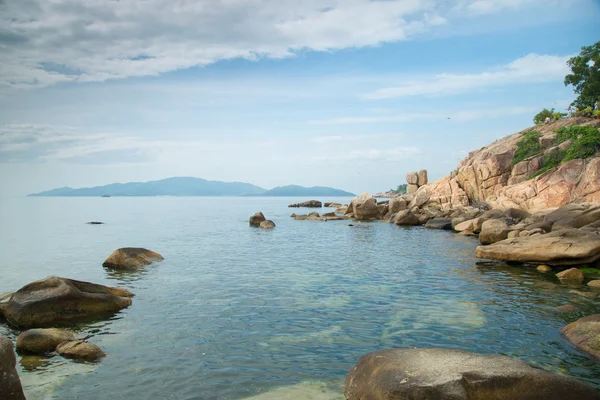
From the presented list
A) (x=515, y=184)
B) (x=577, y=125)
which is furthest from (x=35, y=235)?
(x=577, y=125)

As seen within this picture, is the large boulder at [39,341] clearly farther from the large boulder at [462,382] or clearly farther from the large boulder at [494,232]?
the large boulder at [494,232]

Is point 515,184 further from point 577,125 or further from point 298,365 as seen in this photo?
point 298,365

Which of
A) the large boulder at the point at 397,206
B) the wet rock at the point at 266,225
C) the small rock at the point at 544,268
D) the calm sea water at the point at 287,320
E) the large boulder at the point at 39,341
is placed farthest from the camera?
the large boulder at the point at 397,206

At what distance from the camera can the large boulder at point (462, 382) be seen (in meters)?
7.50

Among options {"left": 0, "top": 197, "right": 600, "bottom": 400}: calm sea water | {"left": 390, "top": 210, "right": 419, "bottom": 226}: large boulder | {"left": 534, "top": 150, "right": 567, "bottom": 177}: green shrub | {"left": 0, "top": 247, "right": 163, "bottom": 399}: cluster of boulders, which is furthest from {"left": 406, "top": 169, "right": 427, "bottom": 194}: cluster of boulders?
{"left": 0, "top": 247, "right": 163, "bottom": 399}: cluster of boulders

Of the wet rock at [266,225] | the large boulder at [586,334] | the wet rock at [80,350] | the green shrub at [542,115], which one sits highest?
the green shrub at [542,115]

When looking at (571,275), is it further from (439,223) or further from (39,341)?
(439,223)

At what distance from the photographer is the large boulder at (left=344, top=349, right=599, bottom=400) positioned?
7.50 metres

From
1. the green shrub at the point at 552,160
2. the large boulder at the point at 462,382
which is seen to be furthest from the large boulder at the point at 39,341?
the green shrub at the point at 552,160

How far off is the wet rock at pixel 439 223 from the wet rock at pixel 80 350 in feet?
136

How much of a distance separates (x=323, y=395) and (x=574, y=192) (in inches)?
1517

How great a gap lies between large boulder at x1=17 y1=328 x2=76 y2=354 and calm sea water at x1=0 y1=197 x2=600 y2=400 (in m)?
0.48

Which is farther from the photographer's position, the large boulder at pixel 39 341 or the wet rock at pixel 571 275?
the wet rock at pixel 571 275

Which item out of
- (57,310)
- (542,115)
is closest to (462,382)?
(57,310)
